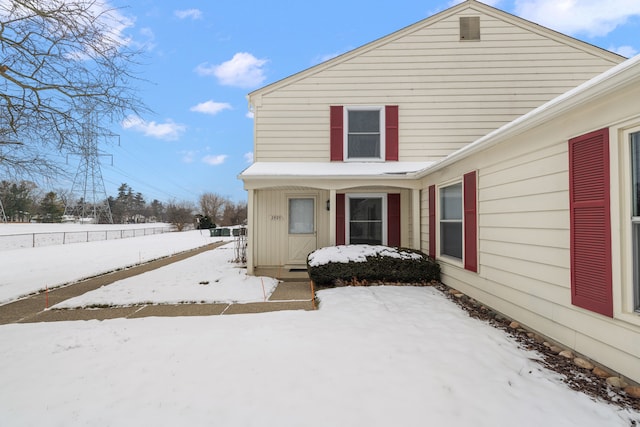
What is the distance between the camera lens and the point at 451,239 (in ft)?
19.6

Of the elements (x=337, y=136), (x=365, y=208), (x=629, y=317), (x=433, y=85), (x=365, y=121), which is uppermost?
(x=433, y=85)

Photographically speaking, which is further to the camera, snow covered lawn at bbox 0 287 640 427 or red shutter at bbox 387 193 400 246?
red shutter at bbox 387 193 400 246

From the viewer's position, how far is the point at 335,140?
8.10 meters

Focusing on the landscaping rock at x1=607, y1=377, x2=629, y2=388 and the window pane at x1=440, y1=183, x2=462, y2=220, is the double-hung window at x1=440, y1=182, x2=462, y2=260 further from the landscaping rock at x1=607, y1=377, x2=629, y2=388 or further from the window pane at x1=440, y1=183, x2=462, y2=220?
the landscaping rock at x1=607, y1=377, x2=629, y2=388

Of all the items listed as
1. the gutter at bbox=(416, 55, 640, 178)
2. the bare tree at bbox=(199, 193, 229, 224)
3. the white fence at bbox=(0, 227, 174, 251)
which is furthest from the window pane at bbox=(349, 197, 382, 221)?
the bare tree at bbox=(199, 193, 229, 224)

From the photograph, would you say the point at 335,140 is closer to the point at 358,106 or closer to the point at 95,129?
the point at 358,106

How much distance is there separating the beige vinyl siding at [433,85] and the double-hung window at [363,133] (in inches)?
10.3

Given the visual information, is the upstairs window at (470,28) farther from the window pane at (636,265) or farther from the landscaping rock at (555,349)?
the landscaping rock at (555,349)

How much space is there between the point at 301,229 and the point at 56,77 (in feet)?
20.2

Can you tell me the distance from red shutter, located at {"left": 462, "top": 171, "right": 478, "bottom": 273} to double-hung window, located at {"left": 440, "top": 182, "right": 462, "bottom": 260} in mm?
347

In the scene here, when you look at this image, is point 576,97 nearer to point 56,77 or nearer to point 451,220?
point 451,220

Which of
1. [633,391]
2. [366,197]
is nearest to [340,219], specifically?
[366,197]

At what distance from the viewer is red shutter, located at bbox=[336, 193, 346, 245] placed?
7.95 meters

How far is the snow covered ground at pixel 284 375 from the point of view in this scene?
2.22 meters
